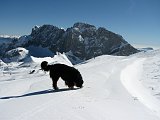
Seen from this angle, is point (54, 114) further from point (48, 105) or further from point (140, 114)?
point (140, 114)

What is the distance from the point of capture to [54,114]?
8.67 meters

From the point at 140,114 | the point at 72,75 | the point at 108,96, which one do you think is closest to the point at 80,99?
the point at 108,96

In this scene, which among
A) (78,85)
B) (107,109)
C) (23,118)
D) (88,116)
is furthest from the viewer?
(78,85)

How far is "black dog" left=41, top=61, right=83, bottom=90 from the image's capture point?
1561cm

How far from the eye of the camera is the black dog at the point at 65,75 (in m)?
15.6

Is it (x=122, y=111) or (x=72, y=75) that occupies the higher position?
(x=72, y=75)

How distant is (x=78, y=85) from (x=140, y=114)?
6471 millimetres

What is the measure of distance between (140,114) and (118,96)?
341 centimetres

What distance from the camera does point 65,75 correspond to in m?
15.8

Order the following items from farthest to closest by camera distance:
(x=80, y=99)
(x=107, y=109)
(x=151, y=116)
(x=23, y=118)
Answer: (x=80, y=99) < (x=107, y=109) < (x=151, y=116) < (x=23, y=118)

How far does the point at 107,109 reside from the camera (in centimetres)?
1001

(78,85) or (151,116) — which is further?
(78,85)

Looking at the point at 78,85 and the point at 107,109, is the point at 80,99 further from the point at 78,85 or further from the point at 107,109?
the point at 78,85

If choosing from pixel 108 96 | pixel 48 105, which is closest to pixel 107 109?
pixel 48 105
